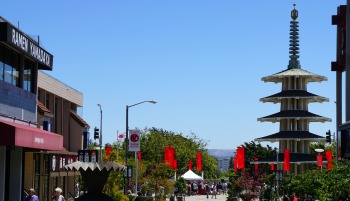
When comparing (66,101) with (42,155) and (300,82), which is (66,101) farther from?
(300,82)

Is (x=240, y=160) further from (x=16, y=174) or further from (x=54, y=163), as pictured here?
(x=16, y=174)

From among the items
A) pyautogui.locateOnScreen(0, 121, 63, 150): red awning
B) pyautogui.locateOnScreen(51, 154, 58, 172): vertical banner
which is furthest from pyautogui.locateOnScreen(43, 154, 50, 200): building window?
pyautogui.locateOnScreen(0, 121, 63, 150): red awning

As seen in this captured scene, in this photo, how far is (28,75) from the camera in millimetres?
34094

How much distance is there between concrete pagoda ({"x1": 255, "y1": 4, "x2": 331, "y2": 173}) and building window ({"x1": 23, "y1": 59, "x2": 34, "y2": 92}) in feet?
194

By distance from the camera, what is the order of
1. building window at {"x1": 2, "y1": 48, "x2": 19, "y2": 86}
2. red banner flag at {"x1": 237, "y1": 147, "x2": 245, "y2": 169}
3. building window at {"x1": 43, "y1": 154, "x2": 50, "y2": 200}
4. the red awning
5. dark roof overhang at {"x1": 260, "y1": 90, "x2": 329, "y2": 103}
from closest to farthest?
the red awning
building window at {"x1": 2, "y1": 48, "x2": 19, "y2": 86}
building window at {"x1": 43, "y1": 154, "x2": 50, "y2": 200}
red banner flag at {"x1": 237, "y1": 147, "x2": 245, "y2": 169}
dark roof overhang at {"x1": 260, "y1": 90, "x2": 329, "y2": 103}

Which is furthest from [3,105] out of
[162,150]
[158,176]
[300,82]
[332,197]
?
[162,150]

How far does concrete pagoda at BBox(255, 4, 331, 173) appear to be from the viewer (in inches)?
3597

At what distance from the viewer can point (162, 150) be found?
376ft

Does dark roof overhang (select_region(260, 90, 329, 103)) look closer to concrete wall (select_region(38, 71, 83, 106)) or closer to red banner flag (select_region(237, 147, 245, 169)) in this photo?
red banner flag (select_region(237, 147, 245, 169))

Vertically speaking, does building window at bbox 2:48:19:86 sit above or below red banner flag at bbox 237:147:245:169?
above

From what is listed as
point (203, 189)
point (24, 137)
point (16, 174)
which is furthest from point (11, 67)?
point (203, 189)

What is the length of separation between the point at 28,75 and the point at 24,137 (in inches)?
275

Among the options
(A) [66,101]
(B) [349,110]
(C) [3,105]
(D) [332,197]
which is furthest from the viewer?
(A) [66,101]

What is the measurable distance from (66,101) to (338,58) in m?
20.2
